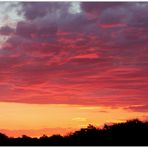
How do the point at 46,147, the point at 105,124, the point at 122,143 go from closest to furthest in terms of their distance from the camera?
the point at 122,143 → the point at 46,147 → the point at 105,124

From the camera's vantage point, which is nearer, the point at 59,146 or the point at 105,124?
the point at 59,146

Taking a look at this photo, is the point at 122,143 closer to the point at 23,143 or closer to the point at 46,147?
the point at 46,147

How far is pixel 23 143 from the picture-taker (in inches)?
814

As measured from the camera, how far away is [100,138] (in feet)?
63.9

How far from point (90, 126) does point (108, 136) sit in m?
3.05

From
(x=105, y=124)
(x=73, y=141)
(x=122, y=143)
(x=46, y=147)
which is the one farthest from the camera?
(x=105, y=124)

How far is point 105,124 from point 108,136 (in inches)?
92.2

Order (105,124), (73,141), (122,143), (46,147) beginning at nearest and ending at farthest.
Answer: (122,143) < (46,147) < (73,141) < (105,124)

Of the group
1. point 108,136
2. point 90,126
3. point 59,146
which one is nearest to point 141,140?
point 108,136

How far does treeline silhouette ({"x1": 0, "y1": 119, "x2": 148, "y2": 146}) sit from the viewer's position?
59.5 ft

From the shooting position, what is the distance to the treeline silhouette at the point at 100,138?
59.5 ft

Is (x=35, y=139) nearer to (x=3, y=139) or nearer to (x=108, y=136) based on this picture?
(x=3, y=139)

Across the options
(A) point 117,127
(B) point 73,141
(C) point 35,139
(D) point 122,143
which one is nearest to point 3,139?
(C) point 35,139

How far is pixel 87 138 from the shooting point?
66.2ft
